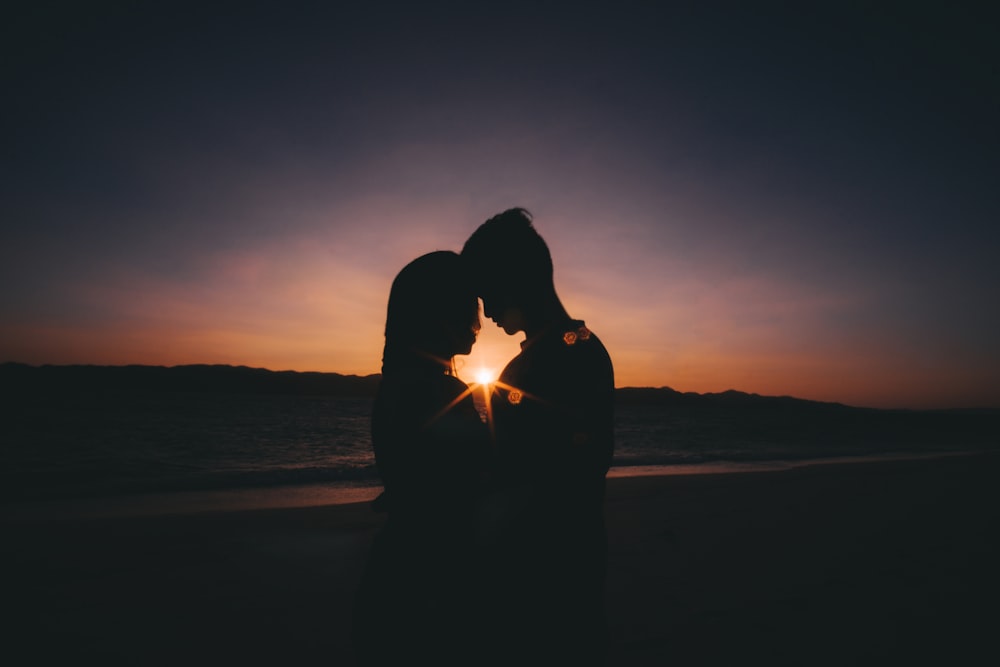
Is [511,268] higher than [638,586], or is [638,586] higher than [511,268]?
[511,268]

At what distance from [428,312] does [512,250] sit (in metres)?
0.40

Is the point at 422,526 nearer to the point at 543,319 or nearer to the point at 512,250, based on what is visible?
the point at 543,319

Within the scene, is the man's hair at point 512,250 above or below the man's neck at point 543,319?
above

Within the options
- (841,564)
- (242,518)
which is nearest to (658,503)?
(841,564)

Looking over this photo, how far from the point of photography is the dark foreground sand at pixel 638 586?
13.4ft

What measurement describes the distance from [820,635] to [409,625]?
439 centimetres

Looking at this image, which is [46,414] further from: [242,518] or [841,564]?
[841,564]

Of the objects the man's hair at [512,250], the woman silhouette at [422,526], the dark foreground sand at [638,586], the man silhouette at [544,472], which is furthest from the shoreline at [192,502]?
the man's hair at [512,250]

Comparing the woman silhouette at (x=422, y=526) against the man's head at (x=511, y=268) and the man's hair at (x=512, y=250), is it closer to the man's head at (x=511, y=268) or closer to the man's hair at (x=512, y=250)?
the man's head at (x=511, y=268)

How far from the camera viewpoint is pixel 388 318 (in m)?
1.93

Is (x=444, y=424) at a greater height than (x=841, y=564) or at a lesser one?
greater

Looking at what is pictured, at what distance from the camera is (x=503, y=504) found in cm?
142

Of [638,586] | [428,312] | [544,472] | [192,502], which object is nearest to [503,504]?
[544,472]

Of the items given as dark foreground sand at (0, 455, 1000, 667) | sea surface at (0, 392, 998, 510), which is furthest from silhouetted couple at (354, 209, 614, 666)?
sea surface at (0, 392, 998, 510)
